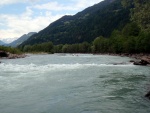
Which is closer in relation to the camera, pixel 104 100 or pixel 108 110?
pixel 108 110

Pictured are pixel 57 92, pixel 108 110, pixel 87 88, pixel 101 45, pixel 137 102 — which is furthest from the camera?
pixel 101 45

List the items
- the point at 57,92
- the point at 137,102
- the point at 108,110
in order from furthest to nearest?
the point at 57,92 → the point at 137,102 → the point at 108,110

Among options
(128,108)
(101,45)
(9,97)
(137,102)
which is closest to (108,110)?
(128,108)

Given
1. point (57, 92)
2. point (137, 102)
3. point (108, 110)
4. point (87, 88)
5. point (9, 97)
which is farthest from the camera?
point (87, 88)

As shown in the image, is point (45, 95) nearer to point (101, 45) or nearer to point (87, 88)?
point (87, 88)

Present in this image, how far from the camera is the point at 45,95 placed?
67.1ft

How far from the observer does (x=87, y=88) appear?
23.2m

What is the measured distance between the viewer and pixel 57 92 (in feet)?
70.9

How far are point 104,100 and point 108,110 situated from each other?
2.46 metres

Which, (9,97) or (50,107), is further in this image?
(9,97)

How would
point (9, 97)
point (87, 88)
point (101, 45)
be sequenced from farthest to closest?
point (101, 45) → point (87, 88) → point (9, 97)

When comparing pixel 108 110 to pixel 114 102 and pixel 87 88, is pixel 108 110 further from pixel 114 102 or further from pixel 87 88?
pixel 87 88

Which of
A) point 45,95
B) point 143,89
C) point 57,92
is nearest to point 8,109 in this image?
point 45,95

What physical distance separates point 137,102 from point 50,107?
6102 millimetres
